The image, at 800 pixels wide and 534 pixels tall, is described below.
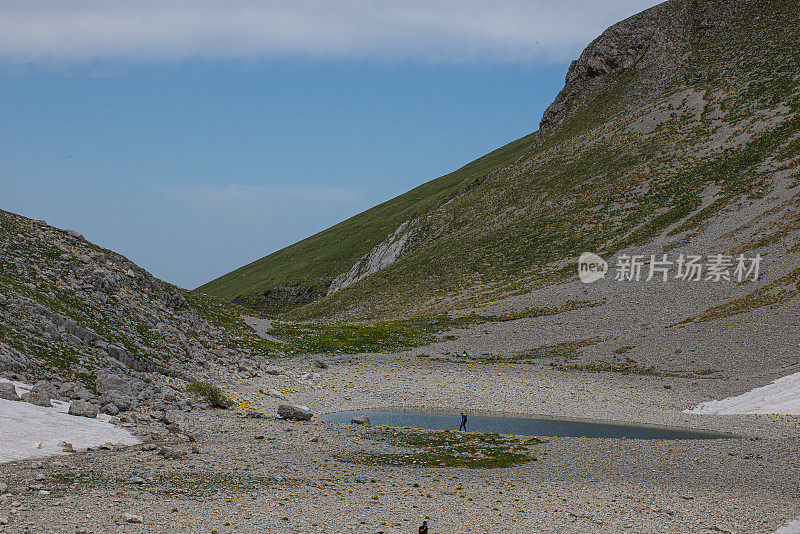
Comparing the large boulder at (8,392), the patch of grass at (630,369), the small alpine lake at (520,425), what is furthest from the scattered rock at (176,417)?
the patch of grass at (630,369)

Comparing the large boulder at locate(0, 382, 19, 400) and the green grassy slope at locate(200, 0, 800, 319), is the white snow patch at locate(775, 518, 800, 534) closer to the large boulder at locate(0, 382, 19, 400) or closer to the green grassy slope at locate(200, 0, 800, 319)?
the large boulder at locate(0, 382, 19, 400)

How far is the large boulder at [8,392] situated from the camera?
30.6 metres

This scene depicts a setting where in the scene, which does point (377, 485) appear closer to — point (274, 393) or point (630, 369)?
point (274, 393)

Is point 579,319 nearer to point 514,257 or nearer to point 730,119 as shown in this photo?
point 514,257

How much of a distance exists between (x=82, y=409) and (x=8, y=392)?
3336 mm

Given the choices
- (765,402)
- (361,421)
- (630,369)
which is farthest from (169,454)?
(630,369)

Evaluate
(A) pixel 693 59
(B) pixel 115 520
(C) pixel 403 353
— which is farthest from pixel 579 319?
(A) pixel 693 59

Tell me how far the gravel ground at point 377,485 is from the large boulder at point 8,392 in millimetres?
6109

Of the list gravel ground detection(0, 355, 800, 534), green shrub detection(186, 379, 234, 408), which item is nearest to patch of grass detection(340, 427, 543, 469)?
gravel ground detection(0, 355, 800, 534)

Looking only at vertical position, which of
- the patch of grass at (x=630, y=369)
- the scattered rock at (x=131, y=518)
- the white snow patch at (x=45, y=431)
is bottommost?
the scattered rock at (x=131, y=518)

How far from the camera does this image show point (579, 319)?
72250mm

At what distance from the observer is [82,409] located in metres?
31.8

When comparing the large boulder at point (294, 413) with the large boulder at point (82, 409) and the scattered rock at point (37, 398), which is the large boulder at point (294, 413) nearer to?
the large boulder at point (82, 409)

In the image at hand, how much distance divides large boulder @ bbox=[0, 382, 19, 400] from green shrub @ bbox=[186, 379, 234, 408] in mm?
11909
